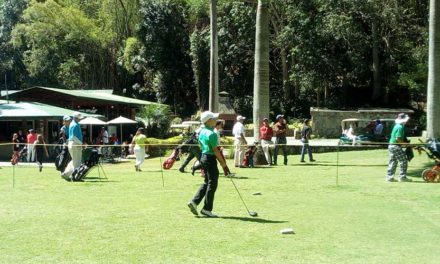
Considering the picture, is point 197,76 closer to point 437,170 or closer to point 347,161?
point 347,161

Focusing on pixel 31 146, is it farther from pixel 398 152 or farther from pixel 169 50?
pixel 169 50

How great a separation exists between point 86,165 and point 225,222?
7.89m

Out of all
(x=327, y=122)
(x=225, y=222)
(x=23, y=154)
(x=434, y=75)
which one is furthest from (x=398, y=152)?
(x=327, y=122)

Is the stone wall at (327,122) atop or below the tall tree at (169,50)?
below

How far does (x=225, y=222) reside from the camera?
31.3 ft

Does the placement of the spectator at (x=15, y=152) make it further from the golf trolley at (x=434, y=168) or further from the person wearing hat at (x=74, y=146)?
the golf trolley at (x=434, y=168)

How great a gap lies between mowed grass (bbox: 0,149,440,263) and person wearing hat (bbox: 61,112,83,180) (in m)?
0.43

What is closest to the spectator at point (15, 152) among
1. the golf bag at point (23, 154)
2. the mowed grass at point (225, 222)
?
the golf bag at point (23, 154)

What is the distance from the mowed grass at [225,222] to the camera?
24.0 feet

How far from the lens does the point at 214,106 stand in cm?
2691

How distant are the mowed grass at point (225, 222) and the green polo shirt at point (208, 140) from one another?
1.14 metres

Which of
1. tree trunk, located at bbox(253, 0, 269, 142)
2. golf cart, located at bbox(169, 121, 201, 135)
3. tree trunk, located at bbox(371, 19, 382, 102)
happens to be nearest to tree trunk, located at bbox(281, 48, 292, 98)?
tree trunk, located at bbox(371, 19, 382, 102)

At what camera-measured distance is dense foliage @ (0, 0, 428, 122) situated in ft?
128

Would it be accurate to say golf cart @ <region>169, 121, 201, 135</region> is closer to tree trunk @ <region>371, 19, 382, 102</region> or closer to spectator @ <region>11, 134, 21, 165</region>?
tree trunk @ <region>371, 19, 382, 102</region>
